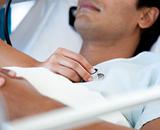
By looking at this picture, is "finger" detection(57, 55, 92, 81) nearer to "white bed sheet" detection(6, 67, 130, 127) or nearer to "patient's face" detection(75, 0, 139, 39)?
"white bed sheet" detection(6, 67, 130, 127)

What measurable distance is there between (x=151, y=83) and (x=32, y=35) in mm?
925

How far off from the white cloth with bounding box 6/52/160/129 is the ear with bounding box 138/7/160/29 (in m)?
0.24

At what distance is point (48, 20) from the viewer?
2.19 m

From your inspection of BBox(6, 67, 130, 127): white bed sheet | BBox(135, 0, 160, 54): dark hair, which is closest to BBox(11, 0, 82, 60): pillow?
BBox(135, 0, 160, 54): dark hair

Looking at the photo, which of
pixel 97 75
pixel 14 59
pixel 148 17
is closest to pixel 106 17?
pixel 148 17

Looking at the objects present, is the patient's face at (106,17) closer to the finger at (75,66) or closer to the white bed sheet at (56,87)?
the finger at (75,66)

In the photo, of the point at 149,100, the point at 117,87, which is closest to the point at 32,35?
the point at 117,87

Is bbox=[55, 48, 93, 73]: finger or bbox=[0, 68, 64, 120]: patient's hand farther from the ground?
bbox=[0, 68, 64, 120]: patient's hand

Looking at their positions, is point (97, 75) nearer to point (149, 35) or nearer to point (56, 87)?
point (56, 87)

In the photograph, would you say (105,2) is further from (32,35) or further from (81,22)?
(32,35)

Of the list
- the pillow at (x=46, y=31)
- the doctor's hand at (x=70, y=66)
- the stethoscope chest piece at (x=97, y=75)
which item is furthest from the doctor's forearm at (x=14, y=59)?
the pillow at (x=46, y=31)

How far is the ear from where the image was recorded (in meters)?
1.79

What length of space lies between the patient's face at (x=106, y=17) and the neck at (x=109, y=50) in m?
0.04

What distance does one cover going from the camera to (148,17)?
1788 millimetres
